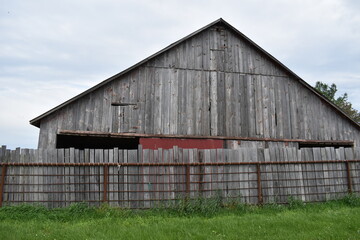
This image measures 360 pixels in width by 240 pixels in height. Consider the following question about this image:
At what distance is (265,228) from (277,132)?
25.2 feet

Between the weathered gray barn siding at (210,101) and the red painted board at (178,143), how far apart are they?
1.02 feet

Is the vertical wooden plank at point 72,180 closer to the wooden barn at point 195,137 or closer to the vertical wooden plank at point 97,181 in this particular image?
the wooden barn at point 195,137

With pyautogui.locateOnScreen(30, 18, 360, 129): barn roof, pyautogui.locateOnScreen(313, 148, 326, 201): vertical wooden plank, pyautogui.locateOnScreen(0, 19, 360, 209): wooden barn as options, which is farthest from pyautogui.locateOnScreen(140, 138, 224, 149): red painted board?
pyautogui.locateOnScreen(313, 148, 326, 201): vertical wooden plank

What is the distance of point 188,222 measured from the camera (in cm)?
732

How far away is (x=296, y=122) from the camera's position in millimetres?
14148

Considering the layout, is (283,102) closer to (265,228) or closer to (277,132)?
(277,132)

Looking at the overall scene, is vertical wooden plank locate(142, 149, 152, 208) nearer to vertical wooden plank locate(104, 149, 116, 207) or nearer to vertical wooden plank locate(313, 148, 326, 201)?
vertical wooden plank locate(104, 149, 116, 207)

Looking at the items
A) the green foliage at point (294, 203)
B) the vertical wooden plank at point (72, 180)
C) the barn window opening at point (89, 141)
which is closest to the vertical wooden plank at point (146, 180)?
the vertical wooden plank at point (72, 180)

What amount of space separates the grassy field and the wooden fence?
17.3 inches

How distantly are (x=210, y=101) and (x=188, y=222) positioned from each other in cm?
698

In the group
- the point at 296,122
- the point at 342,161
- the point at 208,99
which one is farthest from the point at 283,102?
the point at 342,161

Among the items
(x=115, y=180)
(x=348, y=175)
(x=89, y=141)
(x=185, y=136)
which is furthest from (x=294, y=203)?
(x=89, y=141)

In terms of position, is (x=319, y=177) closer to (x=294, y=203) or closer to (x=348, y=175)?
(x=348, y=175)

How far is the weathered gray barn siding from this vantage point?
12266 mm
